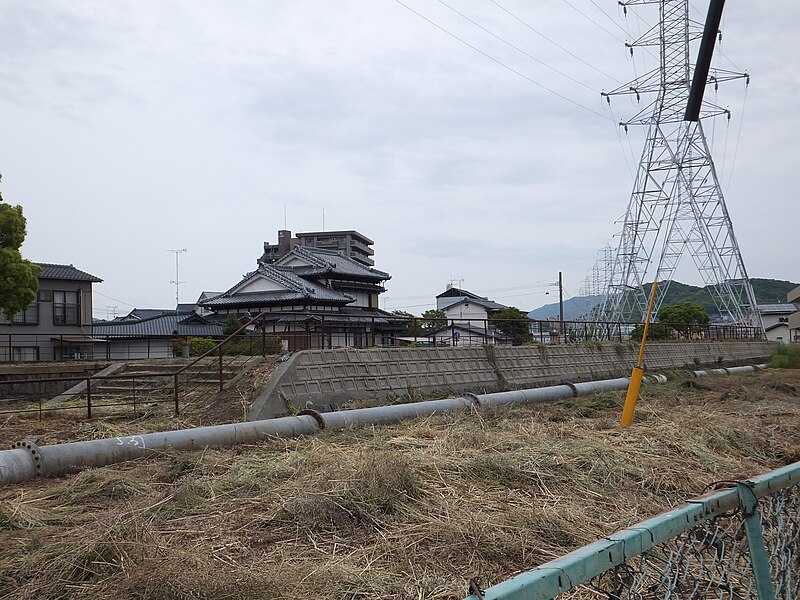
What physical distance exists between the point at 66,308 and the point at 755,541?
31.4 m

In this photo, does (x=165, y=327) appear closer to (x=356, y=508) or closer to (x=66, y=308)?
(x=66, y=308)

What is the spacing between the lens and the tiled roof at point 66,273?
29328 mm

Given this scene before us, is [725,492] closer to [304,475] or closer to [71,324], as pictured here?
[304,475]

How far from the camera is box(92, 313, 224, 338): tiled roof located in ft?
129

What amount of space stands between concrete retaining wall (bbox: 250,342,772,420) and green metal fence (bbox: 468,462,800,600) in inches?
406

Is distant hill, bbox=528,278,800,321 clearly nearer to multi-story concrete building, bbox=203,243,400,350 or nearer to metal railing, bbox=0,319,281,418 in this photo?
multi-story concrete building, bbox=203,243,400,350

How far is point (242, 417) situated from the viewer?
12219 millimetres

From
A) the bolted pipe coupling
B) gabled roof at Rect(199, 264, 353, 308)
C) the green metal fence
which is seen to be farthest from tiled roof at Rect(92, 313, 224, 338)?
the green metal fence

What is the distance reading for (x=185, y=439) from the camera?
370 inches

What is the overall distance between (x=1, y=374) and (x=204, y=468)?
37.8 ft

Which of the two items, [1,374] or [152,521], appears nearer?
[152,521]

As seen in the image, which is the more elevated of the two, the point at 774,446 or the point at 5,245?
the point at 5,245

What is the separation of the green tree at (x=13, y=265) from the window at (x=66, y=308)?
904 cm

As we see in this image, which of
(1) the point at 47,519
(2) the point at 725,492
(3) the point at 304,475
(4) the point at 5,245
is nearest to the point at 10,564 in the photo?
(1) the point at 47,519
